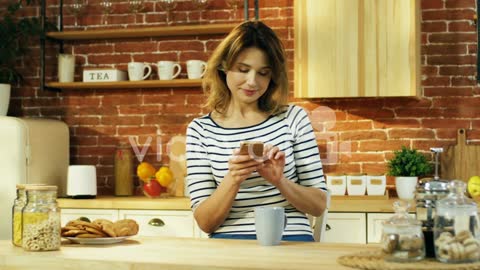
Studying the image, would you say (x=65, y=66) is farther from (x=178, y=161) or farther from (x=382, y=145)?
(x=382, y=145)

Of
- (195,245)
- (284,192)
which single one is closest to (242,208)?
(284,192)

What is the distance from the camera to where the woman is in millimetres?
2652

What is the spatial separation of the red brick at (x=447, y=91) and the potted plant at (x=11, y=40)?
7.83 ft

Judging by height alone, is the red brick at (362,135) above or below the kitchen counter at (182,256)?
above

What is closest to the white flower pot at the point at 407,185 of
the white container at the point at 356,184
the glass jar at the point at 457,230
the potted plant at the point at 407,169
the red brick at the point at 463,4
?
the potted plant at the point at 407,169

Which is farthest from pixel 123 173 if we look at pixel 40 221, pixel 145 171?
pixel 40 221

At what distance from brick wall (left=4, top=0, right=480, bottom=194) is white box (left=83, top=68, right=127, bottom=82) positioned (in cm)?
17

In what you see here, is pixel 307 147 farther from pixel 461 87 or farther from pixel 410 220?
pixel 461 87

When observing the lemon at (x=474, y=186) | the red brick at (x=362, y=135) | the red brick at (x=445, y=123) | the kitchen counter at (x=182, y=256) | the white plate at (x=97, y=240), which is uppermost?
the red brick at (x=445, y=123)

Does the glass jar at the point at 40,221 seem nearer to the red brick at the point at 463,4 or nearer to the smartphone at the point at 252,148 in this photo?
the smartphone at the point at 252,148

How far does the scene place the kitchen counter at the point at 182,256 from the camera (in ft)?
6.62

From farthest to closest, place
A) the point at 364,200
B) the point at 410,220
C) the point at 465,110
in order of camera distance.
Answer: the point at 465,110 < the point at 364,200 < the point at 410,220

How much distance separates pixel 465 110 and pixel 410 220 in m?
2.86

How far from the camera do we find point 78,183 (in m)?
4.70
